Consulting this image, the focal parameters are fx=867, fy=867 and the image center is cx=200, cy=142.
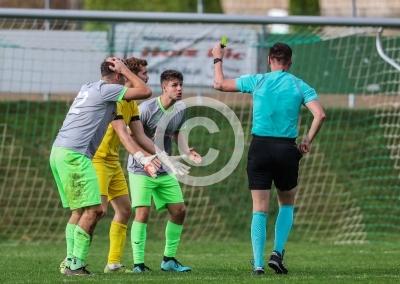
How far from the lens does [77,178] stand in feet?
25.7

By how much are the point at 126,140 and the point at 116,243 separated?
4.04ft

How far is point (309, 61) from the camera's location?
16.2 meters

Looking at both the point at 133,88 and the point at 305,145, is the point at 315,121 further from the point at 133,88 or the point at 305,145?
the point at 133,88

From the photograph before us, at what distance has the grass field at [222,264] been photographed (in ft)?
25.0

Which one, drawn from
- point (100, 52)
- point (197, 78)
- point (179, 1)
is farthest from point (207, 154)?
point (179, 1)

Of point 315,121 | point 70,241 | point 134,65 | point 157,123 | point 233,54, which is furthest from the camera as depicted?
point 233,54

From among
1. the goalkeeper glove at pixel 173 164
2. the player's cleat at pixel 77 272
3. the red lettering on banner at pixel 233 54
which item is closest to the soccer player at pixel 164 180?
the goalkeeper glove at pixel 173 164

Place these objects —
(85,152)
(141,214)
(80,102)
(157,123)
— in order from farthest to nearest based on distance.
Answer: (157,123), (141,214), (80,102), (85,152)

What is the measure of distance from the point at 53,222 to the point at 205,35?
172 inches

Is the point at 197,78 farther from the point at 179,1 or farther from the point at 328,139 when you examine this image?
the point at 179,1

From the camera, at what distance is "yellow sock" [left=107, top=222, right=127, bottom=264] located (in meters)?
8.73

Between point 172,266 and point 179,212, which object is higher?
point 179,212

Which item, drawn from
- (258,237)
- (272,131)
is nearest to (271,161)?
(272,131)

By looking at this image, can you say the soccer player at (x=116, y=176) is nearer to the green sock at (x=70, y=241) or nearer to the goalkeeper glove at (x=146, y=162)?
the green sock at (x=70, y=241)
